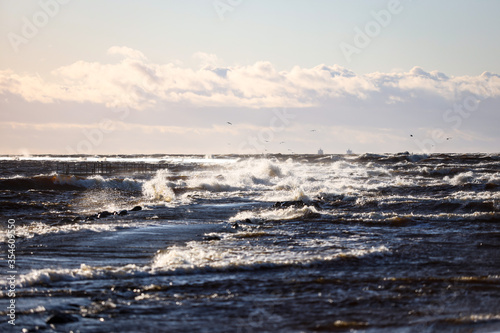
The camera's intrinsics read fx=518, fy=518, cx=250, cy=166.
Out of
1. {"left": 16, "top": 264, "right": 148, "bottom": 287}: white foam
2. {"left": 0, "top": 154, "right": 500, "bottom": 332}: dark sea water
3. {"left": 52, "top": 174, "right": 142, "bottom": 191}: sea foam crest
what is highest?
{"left": 52, "top": 174, "right": 142, "bottom": 191}: sea foam crest

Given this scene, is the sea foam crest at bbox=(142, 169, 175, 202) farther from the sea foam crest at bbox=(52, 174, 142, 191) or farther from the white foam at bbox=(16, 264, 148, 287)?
the white foam at bbox=(16, 264, 148, 287)

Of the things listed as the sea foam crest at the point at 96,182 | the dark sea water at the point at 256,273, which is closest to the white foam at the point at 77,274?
the dark sea water at the point at 256,273

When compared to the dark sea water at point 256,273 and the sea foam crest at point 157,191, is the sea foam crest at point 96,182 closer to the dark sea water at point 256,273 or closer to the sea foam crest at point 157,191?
the sea foam crest at point 157,191

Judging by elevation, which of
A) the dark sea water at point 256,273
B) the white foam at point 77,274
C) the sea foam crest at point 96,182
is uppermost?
the sea foam crest at point 96,182

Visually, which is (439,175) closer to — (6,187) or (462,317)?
(6,187)

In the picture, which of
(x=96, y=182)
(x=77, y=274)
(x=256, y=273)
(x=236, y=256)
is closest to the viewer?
(x=77, y=274)

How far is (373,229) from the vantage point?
1770 cm

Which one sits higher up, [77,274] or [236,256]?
[77,274]

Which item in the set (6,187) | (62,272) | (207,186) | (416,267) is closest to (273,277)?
(416,267)

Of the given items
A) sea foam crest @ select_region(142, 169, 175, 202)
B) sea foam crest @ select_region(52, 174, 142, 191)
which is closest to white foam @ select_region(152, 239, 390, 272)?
sea foam crest @ select_region(142, 169, 175, 202)

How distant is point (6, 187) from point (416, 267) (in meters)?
40.5

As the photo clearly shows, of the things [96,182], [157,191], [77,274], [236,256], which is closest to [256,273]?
[236,256]

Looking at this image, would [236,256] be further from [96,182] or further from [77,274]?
[96,182]

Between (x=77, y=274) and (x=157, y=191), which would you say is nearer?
(x=77, y=274)
